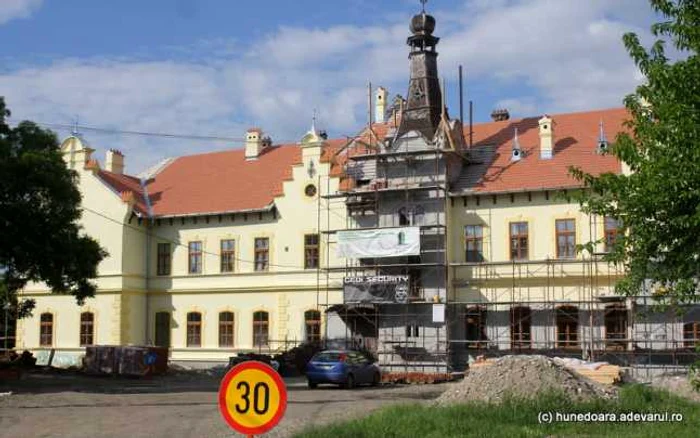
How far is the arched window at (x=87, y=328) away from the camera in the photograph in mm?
44000

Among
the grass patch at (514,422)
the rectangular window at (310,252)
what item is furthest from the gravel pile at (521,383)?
the rectangular window at (310,252)

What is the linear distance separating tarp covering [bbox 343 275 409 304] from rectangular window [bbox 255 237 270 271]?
214 inches

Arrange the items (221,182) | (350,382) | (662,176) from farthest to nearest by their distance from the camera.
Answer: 1. (221,182)
2. (350,382)
3. (662,176)

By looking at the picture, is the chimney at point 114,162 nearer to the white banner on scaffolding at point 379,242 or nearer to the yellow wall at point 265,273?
the yellow wall at point 265,273

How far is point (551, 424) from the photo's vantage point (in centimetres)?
1597

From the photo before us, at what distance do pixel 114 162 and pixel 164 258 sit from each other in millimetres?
7299

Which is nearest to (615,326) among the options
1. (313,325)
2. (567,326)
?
(567,326)

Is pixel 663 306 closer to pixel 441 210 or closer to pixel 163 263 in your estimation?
pixel 441 210

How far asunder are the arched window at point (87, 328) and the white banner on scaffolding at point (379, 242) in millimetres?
13880

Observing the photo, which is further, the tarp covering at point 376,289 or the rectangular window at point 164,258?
the rectangular window at point 164,258

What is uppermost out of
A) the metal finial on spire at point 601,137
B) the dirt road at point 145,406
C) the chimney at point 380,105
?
the chimney at point 380,105

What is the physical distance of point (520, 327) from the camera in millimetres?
35656

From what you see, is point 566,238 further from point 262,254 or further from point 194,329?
point 194,329

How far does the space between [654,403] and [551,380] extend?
2.38 metres
